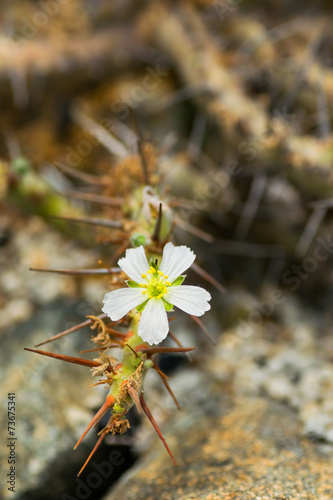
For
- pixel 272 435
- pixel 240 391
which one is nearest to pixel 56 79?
pixel 240 391

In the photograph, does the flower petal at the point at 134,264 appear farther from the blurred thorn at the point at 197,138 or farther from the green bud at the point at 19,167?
the blurred thorn at the point at 197,138

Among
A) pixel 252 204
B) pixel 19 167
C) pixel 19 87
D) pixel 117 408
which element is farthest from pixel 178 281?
pixel 19 87

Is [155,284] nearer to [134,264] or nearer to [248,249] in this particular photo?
[134,264]

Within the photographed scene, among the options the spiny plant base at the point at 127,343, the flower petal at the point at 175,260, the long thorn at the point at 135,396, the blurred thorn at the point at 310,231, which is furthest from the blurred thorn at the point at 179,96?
the long thorn at the point at 135,396

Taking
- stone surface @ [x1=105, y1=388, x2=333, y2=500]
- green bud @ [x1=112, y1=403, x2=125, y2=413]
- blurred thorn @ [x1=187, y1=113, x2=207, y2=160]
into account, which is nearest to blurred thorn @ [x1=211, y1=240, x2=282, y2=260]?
blurred thorn @ [x1=187, y1=113, x2=207, y2=160]

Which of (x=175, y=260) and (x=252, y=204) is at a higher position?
(x=252, y=204)

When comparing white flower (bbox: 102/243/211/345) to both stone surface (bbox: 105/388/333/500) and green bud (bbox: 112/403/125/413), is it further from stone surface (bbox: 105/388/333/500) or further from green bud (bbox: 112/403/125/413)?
stone surface (bbox: 105/388/333/500)

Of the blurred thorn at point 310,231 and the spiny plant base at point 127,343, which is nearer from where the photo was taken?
the spiny plant base at point 127,343
